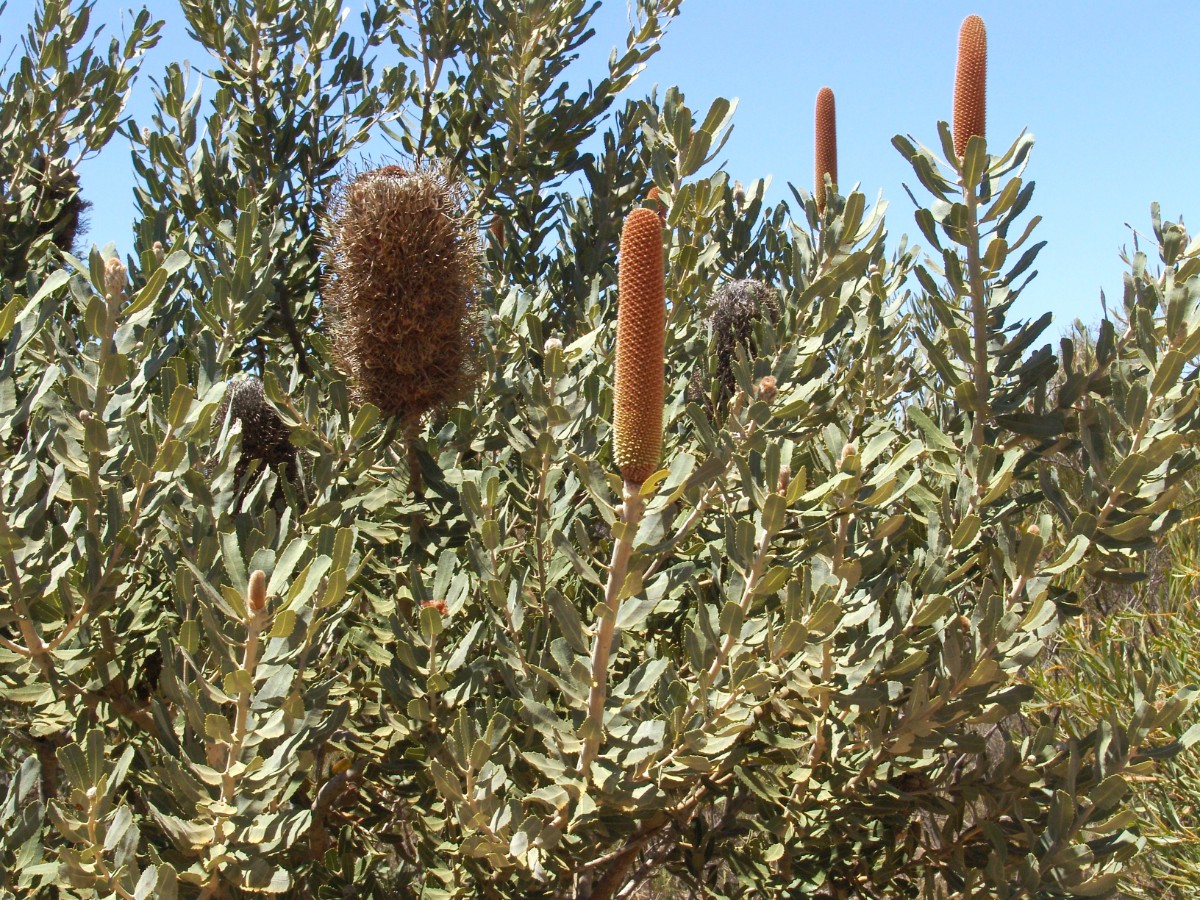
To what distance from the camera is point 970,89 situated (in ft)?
8.61

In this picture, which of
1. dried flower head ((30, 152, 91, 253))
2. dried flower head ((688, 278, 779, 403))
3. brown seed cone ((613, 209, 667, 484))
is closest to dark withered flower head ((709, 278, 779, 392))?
dried flower head ((688, 278, 779, 403))

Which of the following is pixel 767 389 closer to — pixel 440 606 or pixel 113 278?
pixel 440 606

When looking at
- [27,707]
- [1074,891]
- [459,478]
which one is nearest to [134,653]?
[27,707]

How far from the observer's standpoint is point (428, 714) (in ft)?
7.54

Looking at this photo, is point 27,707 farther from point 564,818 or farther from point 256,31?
point 256,31

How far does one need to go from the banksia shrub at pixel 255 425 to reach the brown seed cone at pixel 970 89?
1981 mm

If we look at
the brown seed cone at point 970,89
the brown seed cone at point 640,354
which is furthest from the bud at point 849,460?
the brown seed cone at point 970,89

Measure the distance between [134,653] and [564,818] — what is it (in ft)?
4.33

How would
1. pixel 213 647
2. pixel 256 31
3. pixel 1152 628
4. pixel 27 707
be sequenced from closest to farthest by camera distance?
pixel 213 647 → pixel 27 707 → pixel 256 31 → pixel 1152 628

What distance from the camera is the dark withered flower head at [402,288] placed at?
8.73 ft

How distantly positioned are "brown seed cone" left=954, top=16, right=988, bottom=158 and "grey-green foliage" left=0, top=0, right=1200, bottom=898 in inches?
4.4

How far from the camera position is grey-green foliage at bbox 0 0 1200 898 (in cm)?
208

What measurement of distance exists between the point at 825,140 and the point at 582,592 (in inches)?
72.1

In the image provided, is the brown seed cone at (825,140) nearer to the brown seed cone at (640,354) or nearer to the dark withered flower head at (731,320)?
the dark withered flower head at (731,320)
